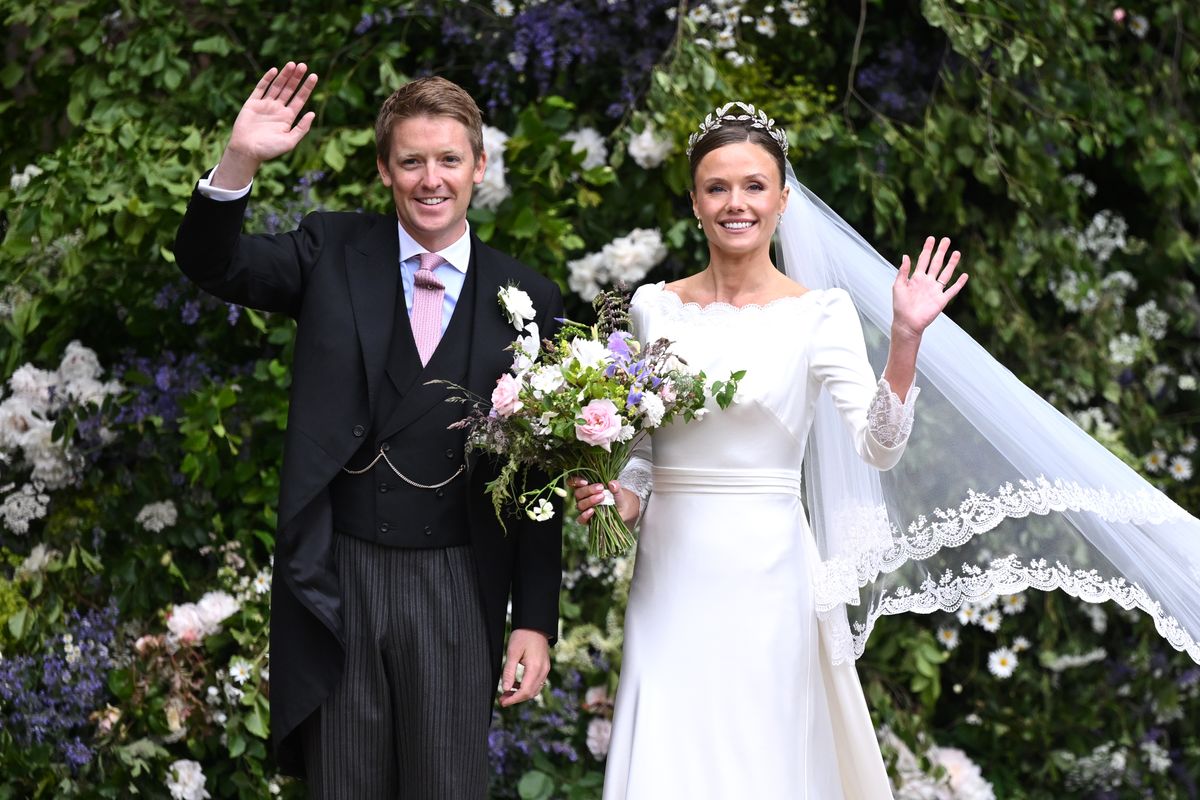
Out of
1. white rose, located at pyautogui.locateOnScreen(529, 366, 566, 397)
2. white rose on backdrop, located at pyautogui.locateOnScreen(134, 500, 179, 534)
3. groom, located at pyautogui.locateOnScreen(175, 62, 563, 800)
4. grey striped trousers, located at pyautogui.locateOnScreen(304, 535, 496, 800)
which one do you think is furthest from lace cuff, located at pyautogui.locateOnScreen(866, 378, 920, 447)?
white rose on backdrop, located at pyautogui.locateOnScreen(134, 500, 179, 534)

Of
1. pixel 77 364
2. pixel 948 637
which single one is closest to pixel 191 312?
pixel 77 364

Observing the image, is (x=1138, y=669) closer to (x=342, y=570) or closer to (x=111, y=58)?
(x=342, y=570)

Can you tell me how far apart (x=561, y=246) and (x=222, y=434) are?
4.01 ft

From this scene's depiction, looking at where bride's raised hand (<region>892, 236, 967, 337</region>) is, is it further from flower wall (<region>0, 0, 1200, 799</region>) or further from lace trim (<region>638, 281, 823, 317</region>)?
flower wall (<region>0, 0, 1200, 799</region>)

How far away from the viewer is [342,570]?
3041mm

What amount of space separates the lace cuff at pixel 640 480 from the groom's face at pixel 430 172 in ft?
2.40

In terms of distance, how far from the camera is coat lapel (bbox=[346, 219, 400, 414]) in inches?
120

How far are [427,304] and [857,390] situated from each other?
98cm

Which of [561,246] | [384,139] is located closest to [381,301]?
[384,139]

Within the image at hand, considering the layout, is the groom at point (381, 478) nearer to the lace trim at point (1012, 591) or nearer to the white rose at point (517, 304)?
the white rose at point (517, 304)

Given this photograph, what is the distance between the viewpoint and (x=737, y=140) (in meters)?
3.43

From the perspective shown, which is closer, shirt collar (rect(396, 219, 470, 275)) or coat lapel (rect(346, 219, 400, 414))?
coat lapel (rect(346, 219, 400, 414))

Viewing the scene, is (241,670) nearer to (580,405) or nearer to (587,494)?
(587,494)

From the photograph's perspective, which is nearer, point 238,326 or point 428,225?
point 428,225
